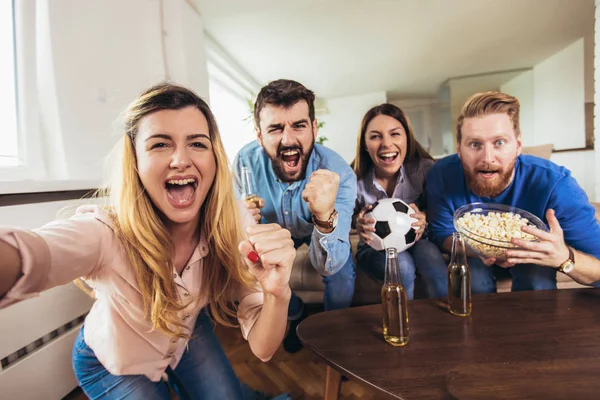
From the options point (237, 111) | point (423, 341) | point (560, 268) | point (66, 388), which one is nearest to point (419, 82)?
point (237, 111)

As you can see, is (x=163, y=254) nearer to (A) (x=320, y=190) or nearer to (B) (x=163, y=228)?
(B) (x=163, y=228)

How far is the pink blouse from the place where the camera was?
1.56ft

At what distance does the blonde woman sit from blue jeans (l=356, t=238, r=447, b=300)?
71cm

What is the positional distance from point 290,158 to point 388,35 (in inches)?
112

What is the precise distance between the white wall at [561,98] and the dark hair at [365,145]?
3.60 meters

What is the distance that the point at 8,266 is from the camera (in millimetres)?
429

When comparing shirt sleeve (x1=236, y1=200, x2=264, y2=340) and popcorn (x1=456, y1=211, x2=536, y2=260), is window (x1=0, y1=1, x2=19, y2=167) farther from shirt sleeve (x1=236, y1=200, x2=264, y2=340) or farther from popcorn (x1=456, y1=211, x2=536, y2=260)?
popcorn (x1=456, y1=211, x2=536, y2=260)

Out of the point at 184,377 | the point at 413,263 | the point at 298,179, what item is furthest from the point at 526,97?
the point at 184,377

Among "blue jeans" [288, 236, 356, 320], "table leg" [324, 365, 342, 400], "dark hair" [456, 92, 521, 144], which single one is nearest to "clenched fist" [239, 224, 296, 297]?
"table leg" [324, 365, 342, 400]

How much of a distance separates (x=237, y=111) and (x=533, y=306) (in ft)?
12.0

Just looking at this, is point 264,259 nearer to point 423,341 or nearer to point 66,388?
point 423,341

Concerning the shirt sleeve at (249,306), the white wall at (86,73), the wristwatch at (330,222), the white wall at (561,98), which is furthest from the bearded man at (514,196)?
the white wall at (561,98)

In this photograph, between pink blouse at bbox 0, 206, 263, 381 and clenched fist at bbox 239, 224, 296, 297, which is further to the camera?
clenched fist at bbox 239, 224, 296, 297

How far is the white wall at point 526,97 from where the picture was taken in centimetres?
464
